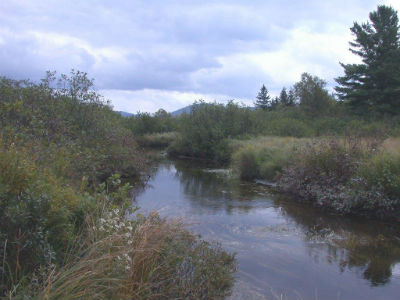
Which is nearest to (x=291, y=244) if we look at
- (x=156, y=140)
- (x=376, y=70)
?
(x=376, y=70)

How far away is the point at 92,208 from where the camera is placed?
235 inches

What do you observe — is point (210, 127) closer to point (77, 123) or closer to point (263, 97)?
point (77, 123)

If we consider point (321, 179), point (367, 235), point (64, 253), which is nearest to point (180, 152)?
point (321, 179)

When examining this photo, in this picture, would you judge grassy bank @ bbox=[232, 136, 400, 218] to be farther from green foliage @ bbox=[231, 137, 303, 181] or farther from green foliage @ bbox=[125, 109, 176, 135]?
green foliage @ bbox=[125, 109, 176, 135]

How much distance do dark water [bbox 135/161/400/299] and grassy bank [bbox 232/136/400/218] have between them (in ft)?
1.74

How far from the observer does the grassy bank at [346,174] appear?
36.3ft

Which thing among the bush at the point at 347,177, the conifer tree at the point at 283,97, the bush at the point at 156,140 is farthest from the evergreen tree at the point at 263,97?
the bush at the point at 347,177

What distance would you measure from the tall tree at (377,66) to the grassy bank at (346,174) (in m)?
20.4

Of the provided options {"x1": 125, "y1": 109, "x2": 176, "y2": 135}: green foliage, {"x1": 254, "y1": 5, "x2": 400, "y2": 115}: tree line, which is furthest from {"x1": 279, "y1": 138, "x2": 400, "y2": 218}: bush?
{"x1": 125, "y1": 109, "x2": 176, "y2": 135}: green foliage

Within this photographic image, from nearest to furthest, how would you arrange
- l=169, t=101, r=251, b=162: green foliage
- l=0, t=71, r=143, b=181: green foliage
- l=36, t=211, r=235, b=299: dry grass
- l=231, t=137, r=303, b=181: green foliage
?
1. l=36, t=211, r=235, b=299: dry grass
2. l=0, t=71, r=143, b=181: green foliage
3. l=231, t=137, r=303, b=181: green foliage
4. l=169, t=101, r=251, b=162: green foliage

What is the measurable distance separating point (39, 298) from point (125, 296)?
100cm

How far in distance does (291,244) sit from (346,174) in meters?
4.54

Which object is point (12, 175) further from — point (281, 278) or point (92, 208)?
point (281, 278)

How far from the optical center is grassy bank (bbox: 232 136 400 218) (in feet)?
36.3
